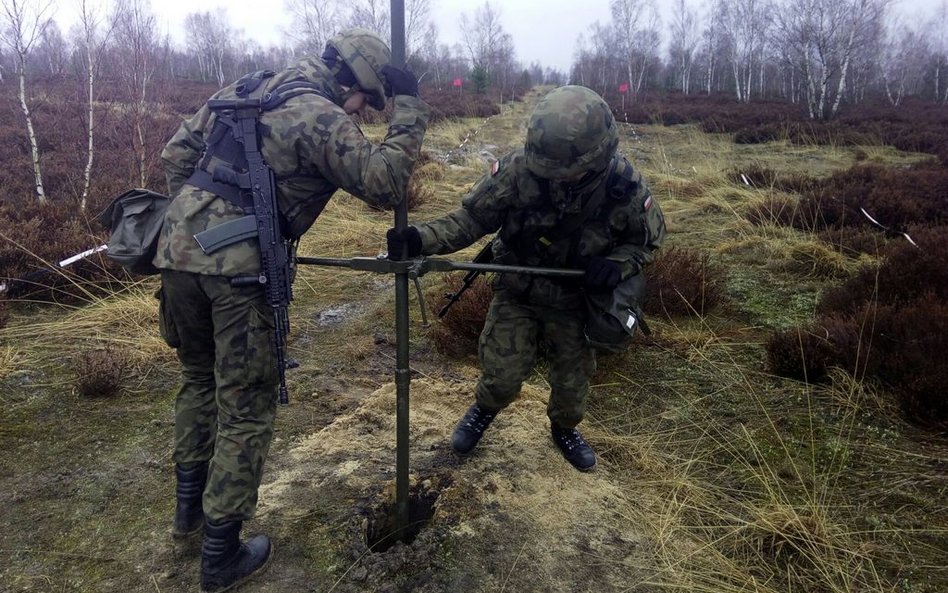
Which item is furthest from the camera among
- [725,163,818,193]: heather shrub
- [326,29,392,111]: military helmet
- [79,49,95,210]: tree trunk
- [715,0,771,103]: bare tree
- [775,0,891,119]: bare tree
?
[715,0,771,103]: bare tree

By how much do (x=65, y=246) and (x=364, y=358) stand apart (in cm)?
356

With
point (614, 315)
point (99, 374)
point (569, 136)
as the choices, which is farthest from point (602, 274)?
point (99, 374)

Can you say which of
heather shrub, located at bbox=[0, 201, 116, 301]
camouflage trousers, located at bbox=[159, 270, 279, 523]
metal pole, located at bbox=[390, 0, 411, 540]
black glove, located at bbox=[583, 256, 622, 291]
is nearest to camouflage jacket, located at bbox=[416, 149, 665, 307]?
black glove, located at bbox=[583, 256, 622, 291]

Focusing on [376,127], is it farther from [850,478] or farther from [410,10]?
[410,10]

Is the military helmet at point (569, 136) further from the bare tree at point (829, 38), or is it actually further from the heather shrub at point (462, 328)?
the bare tree at point (829, 38)

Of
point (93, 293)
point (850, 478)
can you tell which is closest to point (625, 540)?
point (850, 478)

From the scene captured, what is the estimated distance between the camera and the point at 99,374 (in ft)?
12.5

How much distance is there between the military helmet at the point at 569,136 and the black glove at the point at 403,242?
61 cm

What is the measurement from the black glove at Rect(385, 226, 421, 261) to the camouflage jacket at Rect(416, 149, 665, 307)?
234mm

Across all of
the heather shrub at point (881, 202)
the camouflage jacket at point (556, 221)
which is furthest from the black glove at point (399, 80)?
the heather shrub at point (881, 202)

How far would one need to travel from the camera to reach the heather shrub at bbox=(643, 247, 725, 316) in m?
5.27

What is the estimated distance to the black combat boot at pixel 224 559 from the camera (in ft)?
7.43

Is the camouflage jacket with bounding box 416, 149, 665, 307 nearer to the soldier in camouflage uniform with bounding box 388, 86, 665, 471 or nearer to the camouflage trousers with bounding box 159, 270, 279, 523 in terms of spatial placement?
the soldier in camouflage uniform with bounding box 388, 86, 665, 471

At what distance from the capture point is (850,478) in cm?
309
